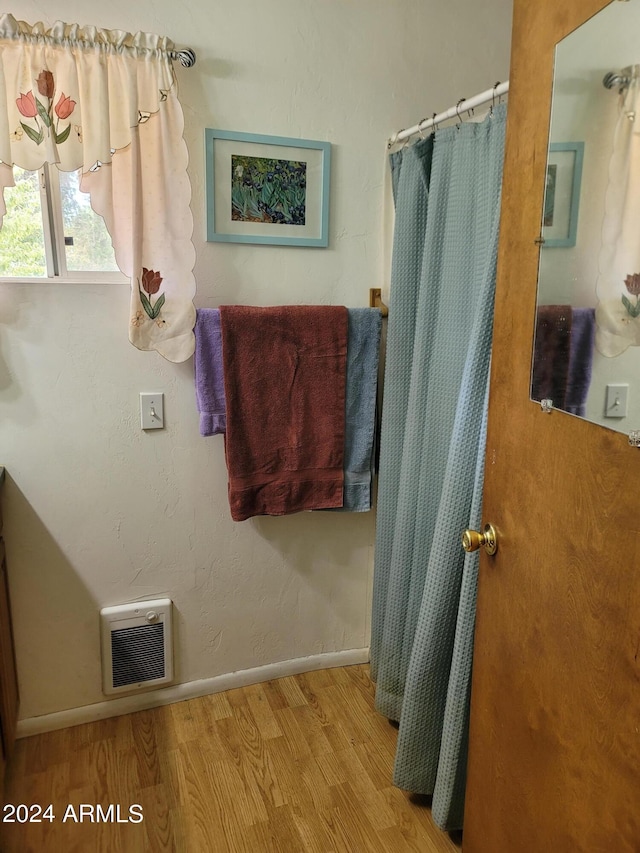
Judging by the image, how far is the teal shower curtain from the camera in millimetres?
1429

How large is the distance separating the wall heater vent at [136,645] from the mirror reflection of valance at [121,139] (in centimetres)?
83

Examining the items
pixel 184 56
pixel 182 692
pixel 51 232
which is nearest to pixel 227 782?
pixel 182 692

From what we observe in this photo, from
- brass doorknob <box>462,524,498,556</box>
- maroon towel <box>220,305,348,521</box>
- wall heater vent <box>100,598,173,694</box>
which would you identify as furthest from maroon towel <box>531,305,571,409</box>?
wall heater vent <box>100,598,173,694</box>

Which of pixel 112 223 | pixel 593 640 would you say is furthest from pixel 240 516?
pixel 593 640

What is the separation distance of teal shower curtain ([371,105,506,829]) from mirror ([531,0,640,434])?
1.37 feet

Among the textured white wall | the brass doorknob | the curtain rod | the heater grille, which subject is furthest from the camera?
the heater grille

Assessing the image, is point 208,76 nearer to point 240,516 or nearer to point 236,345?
point 236,345

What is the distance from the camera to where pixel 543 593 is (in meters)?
0.98

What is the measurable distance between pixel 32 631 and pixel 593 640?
1621mm

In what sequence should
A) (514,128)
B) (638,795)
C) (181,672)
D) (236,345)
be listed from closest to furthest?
(638,795) < (514,128) < (236,345) < (181,672)

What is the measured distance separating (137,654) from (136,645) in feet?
0.11

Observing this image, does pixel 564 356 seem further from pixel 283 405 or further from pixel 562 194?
pixel 283 405

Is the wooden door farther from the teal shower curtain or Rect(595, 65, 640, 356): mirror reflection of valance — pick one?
the teal shower curtain

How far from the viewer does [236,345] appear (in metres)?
1.77
